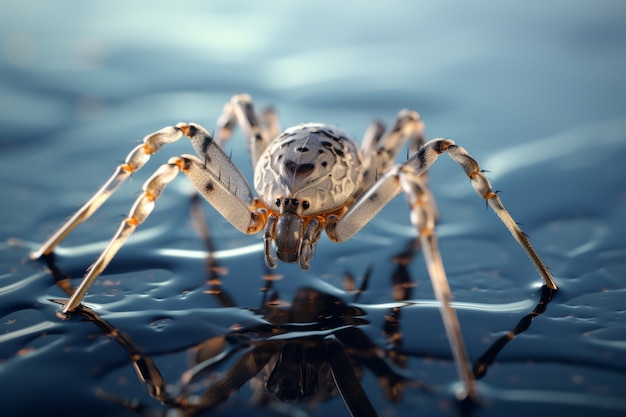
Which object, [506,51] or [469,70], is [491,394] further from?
[506,51]

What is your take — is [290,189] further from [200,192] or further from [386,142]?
[386,142]

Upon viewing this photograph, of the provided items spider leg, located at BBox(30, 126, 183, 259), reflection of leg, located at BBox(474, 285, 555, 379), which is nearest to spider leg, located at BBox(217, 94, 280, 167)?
spider leg, located at BBox(30, 126, 183, 259)

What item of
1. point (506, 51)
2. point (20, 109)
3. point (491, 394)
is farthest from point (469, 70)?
point (491, 394)

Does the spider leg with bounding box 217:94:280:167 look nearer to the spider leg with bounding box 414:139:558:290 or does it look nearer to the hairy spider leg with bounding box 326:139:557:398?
the hairy spider leg with bounding box 326:139:557:398

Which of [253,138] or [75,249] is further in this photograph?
[253,138]

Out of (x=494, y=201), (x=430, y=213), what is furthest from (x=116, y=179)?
(x=494, y=201)

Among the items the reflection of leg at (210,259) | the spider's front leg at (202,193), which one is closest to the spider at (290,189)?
the spider's front leg at (202,193)
